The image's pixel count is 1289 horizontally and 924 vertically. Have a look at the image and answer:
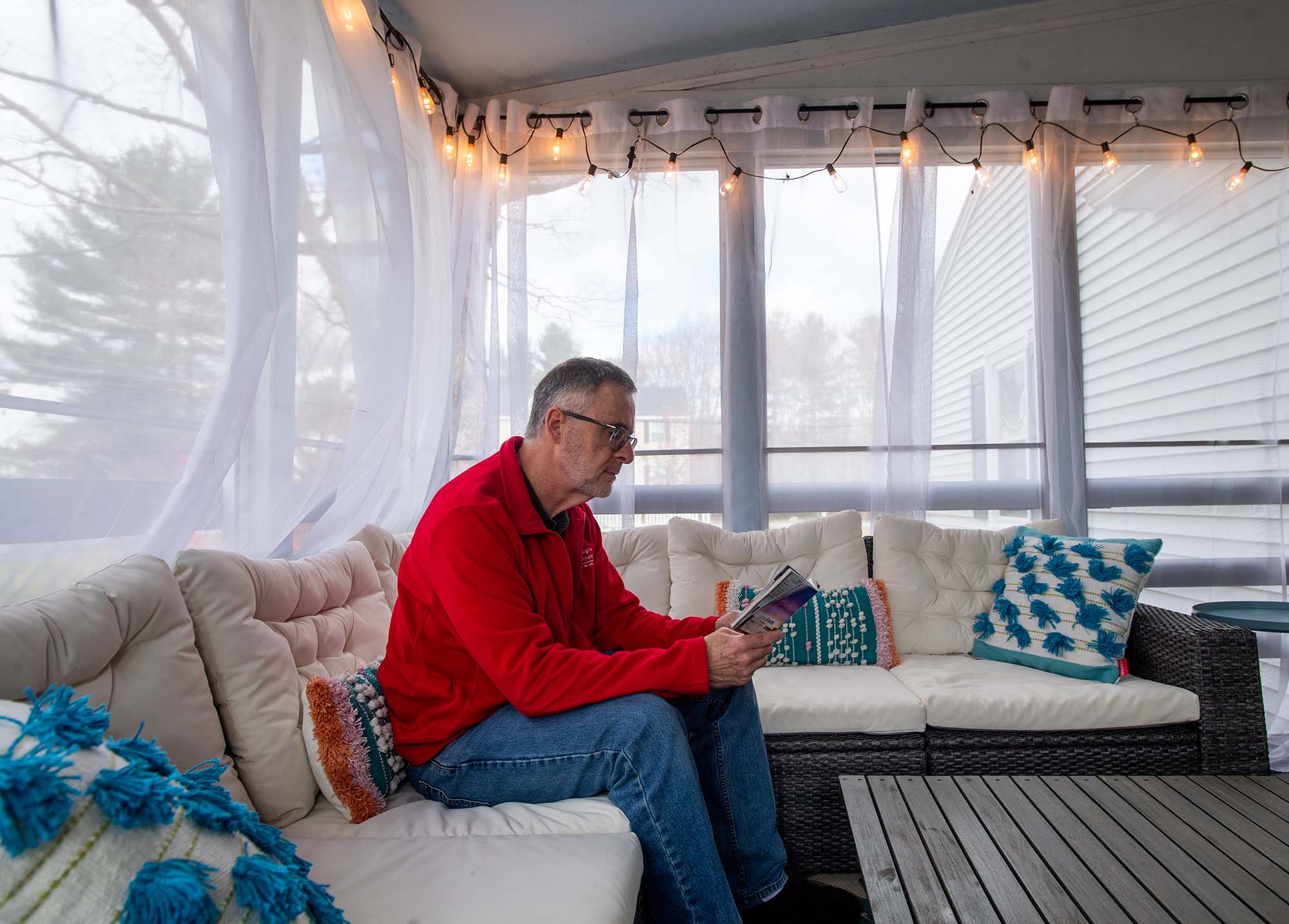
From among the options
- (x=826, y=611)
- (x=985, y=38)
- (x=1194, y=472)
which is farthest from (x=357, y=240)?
(x=1194, y=472)

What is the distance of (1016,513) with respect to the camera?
10.3 ft

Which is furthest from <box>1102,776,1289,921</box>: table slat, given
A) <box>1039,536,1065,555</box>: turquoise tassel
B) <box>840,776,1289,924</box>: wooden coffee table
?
<box>1039,536,1065,555</box>: turquoise tassel

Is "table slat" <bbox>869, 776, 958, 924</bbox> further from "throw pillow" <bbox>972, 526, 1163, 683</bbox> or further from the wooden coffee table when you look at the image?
"throw pillow" <bbox>972, 526, 1163, 683</bbox>

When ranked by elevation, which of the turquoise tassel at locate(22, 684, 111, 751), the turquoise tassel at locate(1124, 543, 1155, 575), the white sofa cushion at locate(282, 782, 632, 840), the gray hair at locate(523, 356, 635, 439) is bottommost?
the white sofa cushion at locate(282, 782, 632, 840)

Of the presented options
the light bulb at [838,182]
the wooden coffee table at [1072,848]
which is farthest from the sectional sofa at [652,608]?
the light bulb at [838,182]

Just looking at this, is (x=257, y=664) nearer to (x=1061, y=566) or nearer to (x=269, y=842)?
(x=269, y=842)

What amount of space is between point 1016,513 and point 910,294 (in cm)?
108

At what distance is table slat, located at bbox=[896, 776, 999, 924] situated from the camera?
3.59ft

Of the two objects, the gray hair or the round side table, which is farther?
the round side table

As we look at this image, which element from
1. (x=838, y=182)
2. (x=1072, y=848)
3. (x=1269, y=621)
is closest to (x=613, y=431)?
(x=1072, y=848)

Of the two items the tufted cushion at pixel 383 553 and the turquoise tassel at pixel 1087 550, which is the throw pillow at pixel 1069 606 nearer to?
the turquoise tassel at pixel 1087 550

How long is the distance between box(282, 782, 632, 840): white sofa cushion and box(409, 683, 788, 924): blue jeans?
0.02m

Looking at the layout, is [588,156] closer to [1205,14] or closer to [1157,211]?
[1157,211]

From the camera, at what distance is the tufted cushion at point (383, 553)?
6.55 ft
